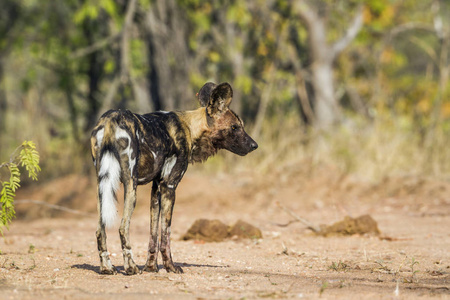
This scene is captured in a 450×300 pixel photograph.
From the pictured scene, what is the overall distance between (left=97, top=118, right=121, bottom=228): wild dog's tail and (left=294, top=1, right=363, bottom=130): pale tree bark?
10.3 meters

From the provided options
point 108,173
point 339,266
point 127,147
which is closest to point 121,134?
point 127,147

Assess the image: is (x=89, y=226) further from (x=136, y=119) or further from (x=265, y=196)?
A: (x=136, y=119)

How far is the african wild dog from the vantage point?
4.67m

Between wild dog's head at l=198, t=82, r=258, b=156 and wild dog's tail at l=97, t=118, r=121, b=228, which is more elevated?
wild dog's head at l=198, t=82, r=258, b=156

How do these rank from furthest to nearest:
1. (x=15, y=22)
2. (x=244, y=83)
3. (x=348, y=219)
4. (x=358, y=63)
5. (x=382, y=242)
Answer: (x=358, y=63), (x=15, y=22), (x=244, y=83), (x=348, y=219), (x=382, y=242)

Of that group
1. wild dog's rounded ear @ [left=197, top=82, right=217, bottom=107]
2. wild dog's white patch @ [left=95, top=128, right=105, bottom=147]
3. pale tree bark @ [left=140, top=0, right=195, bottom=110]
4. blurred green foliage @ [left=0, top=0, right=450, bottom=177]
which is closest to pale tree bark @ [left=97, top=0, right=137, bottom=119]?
blurred green foliage @ [left=0, top=0, right=450, bottom=177]

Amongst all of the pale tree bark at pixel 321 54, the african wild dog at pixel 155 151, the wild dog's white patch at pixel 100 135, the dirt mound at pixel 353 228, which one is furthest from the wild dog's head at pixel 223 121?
the pale tree bark at pixel 321 54

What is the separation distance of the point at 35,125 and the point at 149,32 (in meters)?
3.13

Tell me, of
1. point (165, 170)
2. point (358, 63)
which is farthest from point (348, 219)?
point (358, 63)

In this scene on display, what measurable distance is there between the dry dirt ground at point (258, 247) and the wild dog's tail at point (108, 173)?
0.50 m

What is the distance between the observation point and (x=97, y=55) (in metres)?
14.4

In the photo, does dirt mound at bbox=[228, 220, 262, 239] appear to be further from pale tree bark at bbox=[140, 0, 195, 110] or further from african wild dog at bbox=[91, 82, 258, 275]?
pale tree bark at bbox=[140, 0, 195, 110]

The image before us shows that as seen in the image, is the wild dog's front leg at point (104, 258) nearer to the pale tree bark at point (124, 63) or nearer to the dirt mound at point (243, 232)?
the dirt mound at point (243, 232)

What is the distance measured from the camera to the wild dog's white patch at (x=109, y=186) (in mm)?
4547
